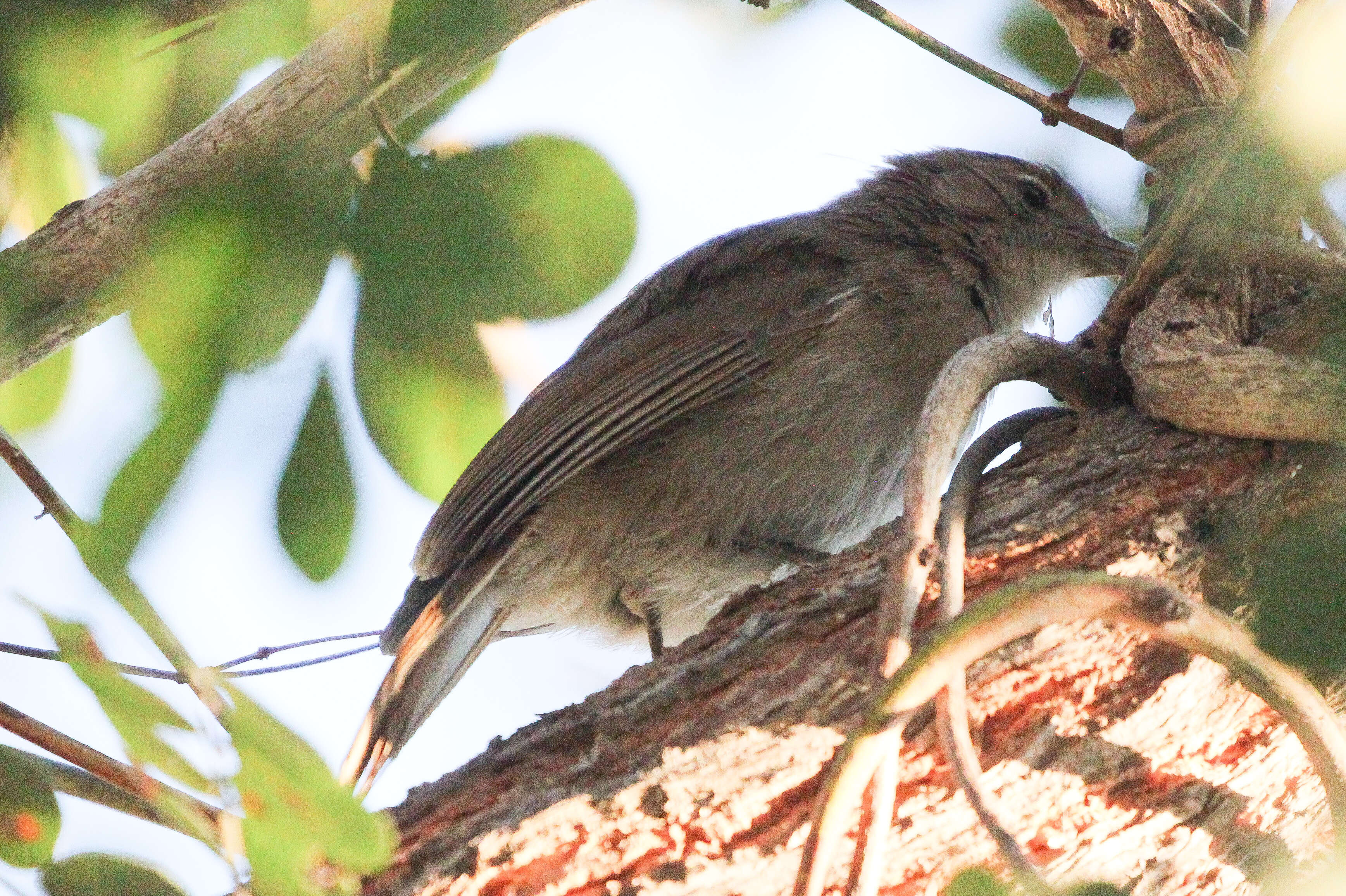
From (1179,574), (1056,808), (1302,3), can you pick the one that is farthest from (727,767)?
(1302,3)

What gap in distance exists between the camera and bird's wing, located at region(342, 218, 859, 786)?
3668 millimetres

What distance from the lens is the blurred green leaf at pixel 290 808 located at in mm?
1559

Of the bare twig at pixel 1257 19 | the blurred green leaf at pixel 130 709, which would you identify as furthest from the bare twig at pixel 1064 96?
the blurred green leaf at pixel 130 709

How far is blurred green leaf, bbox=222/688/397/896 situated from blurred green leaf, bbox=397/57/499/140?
1.76 m

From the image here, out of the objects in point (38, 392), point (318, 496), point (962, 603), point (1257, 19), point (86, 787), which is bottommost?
point (962, 603)

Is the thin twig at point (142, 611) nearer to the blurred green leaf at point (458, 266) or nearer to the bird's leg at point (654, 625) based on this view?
the blurred green leaf at point (458, 266)

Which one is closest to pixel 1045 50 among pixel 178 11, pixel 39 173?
pixel 178 11

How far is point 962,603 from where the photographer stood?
2.33 m

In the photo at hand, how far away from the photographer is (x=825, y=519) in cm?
409

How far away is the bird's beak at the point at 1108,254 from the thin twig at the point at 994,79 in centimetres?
117

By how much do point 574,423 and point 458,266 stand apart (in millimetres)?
1809

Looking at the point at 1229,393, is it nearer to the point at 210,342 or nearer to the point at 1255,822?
the point at 1255,822

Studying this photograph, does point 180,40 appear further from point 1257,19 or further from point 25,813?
point 1257,19

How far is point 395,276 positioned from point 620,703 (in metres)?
0.97
